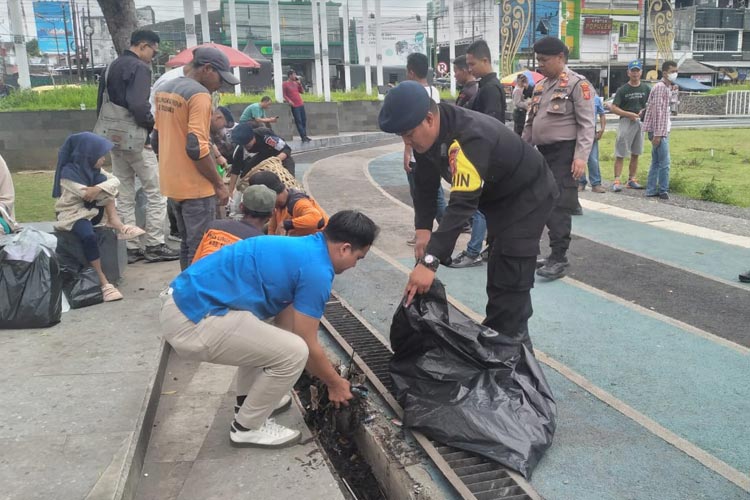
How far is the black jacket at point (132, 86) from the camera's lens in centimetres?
590

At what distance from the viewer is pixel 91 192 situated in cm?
516

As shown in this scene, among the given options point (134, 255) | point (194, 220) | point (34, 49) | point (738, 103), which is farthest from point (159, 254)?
point (34, 49)

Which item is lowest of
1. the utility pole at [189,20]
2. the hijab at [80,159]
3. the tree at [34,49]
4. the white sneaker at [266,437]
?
the white sneaker at [266,437]

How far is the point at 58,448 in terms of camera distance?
3049 millimetres

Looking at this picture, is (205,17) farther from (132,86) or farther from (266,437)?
(266,437)

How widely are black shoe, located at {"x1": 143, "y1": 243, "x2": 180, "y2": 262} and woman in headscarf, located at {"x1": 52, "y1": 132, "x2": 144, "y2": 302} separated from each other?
106cm

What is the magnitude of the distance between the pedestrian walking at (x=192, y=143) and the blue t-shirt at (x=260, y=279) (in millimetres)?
1856

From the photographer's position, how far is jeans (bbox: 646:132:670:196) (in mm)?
9414

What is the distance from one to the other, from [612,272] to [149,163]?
14.8ft

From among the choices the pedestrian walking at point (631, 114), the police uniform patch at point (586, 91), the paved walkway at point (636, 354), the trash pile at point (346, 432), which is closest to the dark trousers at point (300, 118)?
the pedestrian walking at point (631, 114)

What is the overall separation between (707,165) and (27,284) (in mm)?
13155

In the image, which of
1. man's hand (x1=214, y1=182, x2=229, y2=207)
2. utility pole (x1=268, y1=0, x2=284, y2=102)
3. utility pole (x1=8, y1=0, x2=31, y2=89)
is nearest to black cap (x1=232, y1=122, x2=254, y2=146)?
man's hand (x1=214, y1=182, x2=229, y2=207)

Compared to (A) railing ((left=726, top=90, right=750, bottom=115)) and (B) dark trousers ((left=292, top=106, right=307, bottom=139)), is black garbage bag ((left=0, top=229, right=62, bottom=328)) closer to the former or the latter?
(B) dark trousers ((left=292, top=106, right=307, bottom=139))

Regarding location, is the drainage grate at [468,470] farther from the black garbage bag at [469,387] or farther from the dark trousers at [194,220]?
the dark trousers at [194,220]
